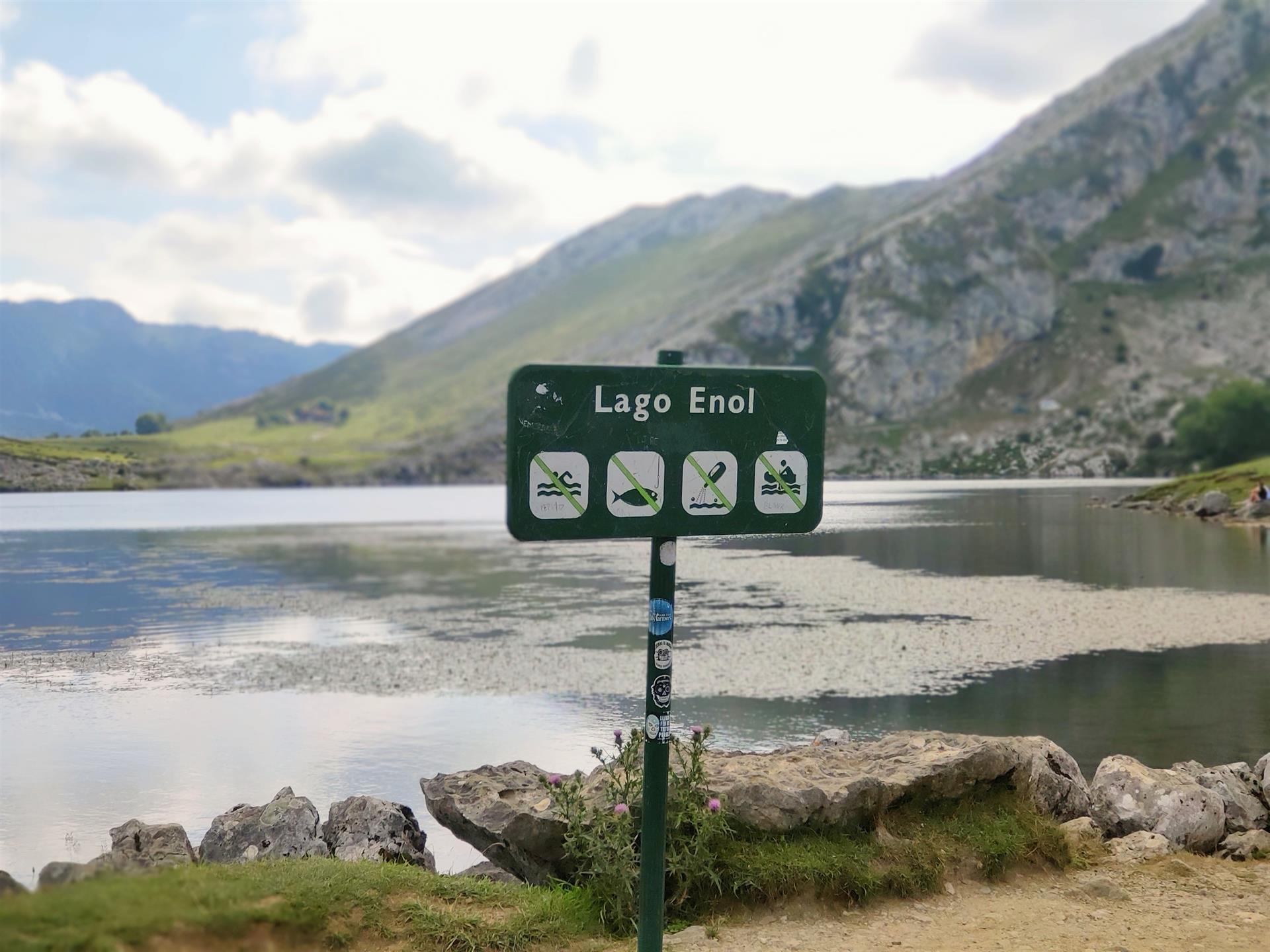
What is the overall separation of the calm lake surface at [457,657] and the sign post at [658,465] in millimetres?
4329

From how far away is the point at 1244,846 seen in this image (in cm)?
1238

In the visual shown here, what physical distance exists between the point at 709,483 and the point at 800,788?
4944 millimetres

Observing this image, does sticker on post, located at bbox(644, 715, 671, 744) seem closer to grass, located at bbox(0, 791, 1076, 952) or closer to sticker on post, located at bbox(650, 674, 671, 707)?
sticker on post, located at bbox(650, 674, 671, 707)

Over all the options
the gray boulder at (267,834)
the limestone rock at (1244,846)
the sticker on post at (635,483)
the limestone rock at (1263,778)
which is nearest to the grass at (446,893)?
the limestone rock at (1244,846)

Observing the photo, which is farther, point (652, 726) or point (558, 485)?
point (652, 726)

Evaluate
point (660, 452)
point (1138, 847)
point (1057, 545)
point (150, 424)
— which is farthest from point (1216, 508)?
point (660, 452)

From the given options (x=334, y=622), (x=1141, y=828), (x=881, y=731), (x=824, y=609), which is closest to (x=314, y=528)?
(x=334, y=622)

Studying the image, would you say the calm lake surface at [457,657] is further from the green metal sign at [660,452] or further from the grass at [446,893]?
the green metal sign at [660,452]

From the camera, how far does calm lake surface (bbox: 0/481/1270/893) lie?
69.2 ft

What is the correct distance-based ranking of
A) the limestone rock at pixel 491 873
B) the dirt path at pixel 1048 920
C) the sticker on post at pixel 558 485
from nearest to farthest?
the sticker on post at pixel 558 485 < the dirt path at pixel 1048 920 < the limestone rock at pixel 491 873

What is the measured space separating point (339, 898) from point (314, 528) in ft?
338

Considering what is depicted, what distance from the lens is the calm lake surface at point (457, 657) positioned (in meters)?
21.1

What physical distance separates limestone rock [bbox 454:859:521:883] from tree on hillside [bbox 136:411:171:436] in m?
23.6

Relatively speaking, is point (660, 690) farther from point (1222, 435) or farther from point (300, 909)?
point (1222, 435)
